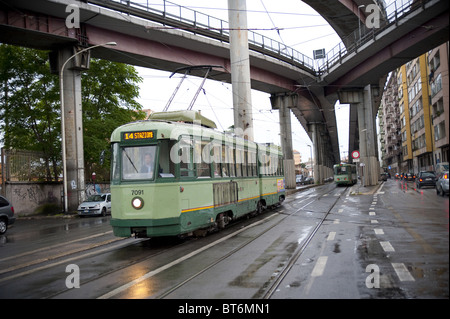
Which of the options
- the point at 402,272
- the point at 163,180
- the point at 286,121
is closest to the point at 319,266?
the point at 402,272

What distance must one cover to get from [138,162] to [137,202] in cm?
102

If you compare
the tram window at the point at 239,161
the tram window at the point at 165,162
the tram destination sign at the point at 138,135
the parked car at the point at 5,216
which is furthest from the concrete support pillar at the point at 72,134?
the tram window at the point at 165,162

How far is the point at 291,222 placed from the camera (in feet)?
49.3

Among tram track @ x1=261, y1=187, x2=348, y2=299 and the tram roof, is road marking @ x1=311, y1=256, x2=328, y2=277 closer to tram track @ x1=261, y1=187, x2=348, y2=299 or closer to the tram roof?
tram track @ x1=261, y1=187, x2=348, y2=299

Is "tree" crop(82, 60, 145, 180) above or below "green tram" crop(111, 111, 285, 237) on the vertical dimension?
above

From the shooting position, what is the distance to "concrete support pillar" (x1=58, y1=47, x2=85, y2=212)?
2720 cm

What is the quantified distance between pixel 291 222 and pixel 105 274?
864 cm

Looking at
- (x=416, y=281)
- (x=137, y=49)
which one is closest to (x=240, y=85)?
(x=137, y=49)

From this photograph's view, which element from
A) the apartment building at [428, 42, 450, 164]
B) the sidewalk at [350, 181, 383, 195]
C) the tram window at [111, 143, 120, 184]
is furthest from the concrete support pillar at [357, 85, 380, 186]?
the apartment building at [428, 42, 450, 164]

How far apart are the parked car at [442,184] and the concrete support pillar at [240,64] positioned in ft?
82.3

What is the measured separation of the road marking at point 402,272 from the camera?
20.6 feet

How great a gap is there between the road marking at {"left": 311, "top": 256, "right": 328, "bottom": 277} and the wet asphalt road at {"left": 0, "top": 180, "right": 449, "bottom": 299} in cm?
2

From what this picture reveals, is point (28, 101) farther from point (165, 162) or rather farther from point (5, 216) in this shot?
point (165, 162)
